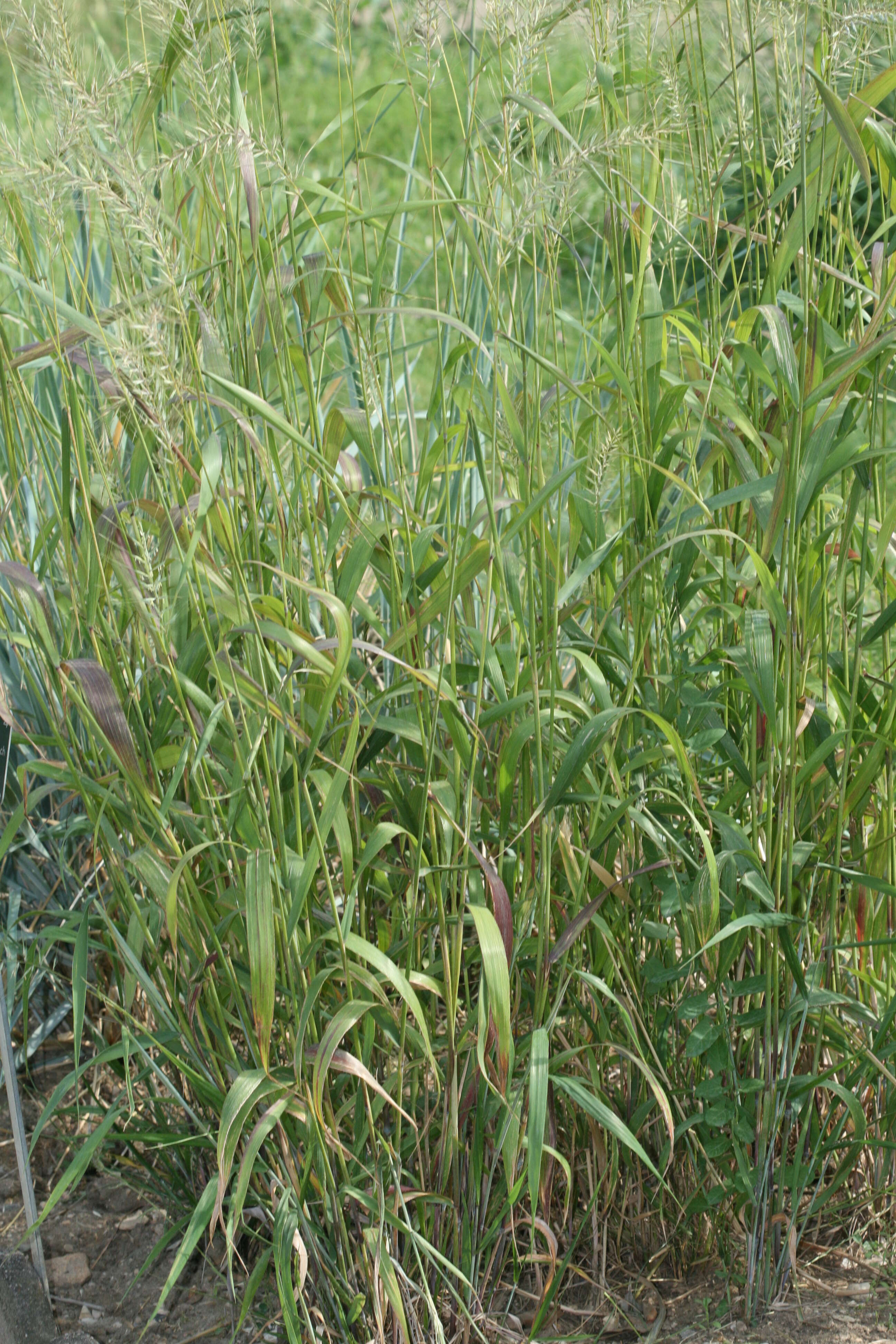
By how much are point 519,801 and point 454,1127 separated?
28 cm

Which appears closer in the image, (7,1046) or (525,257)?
(525,257)

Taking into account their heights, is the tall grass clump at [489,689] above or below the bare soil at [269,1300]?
above

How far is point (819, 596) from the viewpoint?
1029 mm

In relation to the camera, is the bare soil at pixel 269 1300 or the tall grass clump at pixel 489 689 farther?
the bare soil at pixel 269 1300

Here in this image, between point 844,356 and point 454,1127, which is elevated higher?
point 844,356

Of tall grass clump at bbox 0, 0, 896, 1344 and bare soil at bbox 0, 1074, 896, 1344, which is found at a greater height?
tall grass clump at bbox 0, 0, 896, 1344

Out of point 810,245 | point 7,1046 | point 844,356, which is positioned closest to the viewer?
point 844,356

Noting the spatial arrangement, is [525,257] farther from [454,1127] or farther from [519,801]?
[454,1127]

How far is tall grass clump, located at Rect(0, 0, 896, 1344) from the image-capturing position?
2.98ft

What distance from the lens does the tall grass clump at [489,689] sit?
0.91 metres

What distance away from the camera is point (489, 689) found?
1239mm

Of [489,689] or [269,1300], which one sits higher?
[489,689]

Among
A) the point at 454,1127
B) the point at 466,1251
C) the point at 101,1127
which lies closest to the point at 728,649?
the point at 454,1127

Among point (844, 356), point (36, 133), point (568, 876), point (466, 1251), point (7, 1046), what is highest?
point (36, 133)
